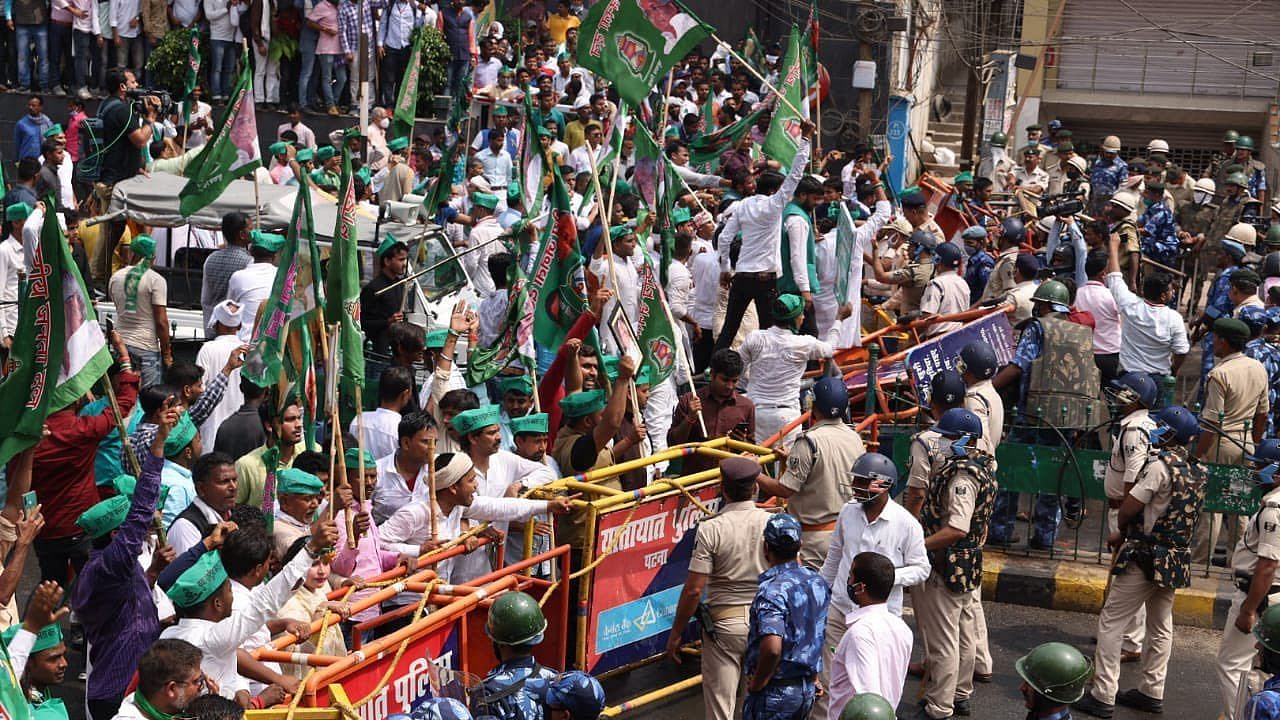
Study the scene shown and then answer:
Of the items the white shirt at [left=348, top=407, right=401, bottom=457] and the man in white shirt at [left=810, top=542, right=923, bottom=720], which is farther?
the white shirt at [left=348, top=407, right=401, bottom=457]

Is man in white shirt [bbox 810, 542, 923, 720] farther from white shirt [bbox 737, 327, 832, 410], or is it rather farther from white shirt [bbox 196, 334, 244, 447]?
white shirt [bbox 196, 334, 244, 447]

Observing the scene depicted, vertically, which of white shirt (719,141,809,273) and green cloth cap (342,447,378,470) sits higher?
white shirt (719,141,809,273)

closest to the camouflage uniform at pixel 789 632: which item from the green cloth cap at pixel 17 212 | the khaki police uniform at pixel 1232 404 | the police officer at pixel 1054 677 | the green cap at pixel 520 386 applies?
the police officer at pixel 1054 677

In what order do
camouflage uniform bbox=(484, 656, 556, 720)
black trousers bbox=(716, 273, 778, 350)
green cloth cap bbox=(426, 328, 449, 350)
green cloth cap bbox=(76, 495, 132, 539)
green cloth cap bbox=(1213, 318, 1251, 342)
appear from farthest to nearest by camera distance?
black trousers bbox=(716, 273, 778, 350)
green cloth cap bbox=(1213, 318, 1251, 342)
green cloth cap bbox=(426, 328, 449, 350)
green cloth cap bbox=(76, 495, 132, 539)
camouflage uniform bbox=(484, 656, 556, 720)

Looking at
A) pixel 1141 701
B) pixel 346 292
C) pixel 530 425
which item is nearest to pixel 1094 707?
pixel 1141 701

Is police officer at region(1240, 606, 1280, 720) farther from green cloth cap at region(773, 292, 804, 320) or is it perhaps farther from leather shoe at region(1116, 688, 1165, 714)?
green cloth cap at region(773, 292, 804, 320)

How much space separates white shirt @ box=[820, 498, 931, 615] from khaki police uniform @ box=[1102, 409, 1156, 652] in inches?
74.4

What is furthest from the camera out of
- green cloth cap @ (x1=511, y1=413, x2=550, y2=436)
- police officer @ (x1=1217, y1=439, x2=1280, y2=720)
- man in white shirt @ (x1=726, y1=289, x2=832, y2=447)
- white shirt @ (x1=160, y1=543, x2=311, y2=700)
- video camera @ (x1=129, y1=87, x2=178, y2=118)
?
video camera @ (x1=129, y1=87, x2=178, y2=118)

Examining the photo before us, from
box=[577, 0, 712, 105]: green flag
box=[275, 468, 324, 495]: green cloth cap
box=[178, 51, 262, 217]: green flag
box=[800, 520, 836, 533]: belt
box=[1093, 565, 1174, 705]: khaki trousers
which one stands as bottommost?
box=[1093, 565, 1174, 705]: khaki trousers

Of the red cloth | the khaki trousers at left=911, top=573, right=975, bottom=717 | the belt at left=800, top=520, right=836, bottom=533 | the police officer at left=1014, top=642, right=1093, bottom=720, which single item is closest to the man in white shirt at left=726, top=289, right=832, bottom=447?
the belt at left=800, top=520, right=836, bottom=533

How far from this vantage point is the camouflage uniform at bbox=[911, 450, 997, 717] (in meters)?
8.74

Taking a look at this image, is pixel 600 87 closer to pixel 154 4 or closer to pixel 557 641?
pixel 154 4

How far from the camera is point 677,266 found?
13.4 metres

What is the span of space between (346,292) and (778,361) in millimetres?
3767
